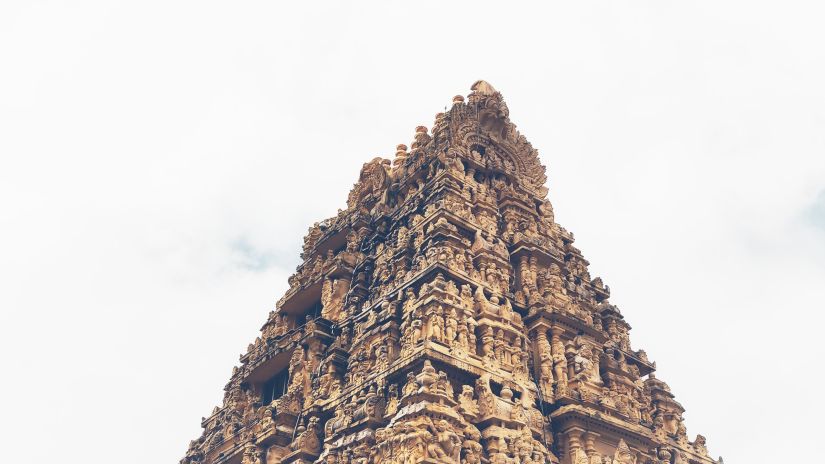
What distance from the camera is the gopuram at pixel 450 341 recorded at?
619 inches

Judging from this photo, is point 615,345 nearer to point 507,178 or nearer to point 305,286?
point 507,178

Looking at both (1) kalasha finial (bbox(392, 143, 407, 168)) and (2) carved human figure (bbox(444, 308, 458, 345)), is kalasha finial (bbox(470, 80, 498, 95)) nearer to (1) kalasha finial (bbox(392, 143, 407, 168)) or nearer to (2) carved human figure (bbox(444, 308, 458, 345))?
(1) kalasha finial (bbox(392, 143, 407, 168))

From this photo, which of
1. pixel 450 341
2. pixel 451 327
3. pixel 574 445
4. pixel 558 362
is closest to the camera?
pixel 450 341

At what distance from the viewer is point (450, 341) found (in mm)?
16391

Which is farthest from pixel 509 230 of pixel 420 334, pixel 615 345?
pixel 420 334

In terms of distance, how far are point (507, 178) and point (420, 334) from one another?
28.2ft

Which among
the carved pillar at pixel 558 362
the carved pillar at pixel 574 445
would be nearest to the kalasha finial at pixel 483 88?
the carved pillar at pixel 558 362

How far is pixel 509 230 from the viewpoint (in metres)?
21.5

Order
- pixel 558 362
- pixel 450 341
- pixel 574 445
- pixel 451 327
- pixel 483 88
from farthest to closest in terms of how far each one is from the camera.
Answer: pixel 483 88 → pixel 558 362 → pixel 451 327 → pixel 574 445 → pixel 450 341

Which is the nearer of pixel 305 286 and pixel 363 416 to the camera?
pixel 363 416

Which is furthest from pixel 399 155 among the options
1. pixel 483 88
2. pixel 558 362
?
pixel 558 362

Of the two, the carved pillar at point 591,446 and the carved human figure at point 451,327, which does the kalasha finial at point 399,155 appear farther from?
the carved pillar at point 591,446

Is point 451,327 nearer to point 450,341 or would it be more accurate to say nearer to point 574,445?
point 450,341

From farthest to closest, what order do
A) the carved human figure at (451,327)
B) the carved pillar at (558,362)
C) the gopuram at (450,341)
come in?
the carved pillar at (558,362)
the carved human figure at (451,327)
the gopuram at (450,341)
